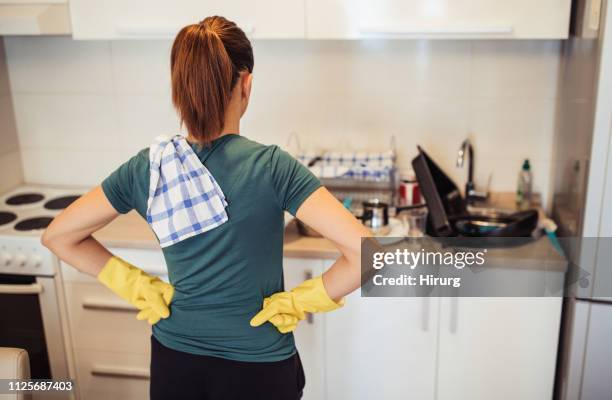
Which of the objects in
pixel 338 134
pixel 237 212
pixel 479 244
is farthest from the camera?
pixel 338 134

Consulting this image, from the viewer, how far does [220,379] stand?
4.86 feet

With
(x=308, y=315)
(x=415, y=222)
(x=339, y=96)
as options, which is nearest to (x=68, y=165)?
(x=339, y=96)

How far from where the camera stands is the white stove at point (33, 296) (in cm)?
220

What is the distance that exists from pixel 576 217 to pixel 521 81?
0.58 metres

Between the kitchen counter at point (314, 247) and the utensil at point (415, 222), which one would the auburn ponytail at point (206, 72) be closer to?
the kitchen counter at point (314, 247)

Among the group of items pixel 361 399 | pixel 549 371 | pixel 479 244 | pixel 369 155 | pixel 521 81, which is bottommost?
pixel 361 399

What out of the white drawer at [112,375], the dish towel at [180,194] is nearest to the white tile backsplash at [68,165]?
the white drawer at [112,375]

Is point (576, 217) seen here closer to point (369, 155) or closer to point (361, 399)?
point (369, 155)

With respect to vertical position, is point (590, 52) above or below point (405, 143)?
above

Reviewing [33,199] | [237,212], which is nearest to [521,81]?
[237,212]

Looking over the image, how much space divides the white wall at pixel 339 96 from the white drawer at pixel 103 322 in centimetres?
60

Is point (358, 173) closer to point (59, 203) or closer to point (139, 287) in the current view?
point (139, 287)

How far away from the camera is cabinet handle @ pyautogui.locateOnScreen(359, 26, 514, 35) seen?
1.95 metres

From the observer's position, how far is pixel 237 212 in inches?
54.2
